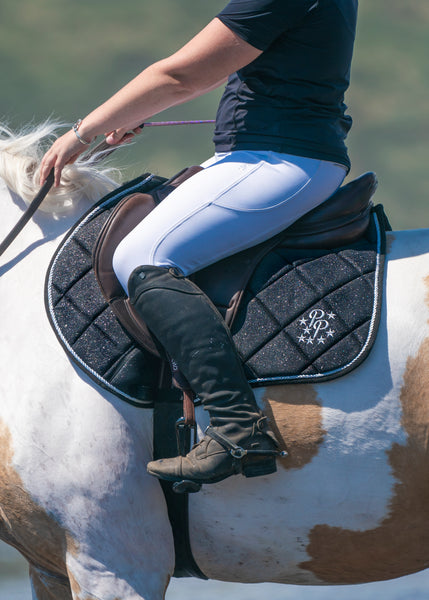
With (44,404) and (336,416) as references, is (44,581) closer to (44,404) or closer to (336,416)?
(44,404)

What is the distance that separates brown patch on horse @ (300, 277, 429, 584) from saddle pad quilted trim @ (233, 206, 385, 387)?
0.12m

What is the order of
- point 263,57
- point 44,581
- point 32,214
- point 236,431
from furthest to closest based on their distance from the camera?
1. point 44,581
2. point 32,214
3. point 263,57
4. point 236,431

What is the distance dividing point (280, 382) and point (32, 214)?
2.63 ft

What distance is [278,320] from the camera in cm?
159

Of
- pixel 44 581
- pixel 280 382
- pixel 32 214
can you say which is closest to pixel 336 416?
pixel 280 382

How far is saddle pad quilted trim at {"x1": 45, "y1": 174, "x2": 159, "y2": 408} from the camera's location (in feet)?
5.34

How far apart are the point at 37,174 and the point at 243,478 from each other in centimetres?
96

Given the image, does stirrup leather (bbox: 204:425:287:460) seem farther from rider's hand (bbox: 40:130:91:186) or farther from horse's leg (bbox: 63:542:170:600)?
rider's hand (bbox: 40:130:91:186)

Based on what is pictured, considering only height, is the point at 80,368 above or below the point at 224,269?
below

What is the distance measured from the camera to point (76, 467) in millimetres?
1631

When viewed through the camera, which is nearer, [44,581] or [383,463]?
[383,463]

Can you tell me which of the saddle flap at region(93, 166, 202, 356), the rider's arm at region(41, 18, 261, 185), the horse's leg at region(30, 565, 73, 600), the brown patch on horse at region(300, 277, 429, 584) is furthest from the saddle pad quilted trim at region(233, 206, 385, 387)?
the horse's leg at region(30, 565, 73, 600)

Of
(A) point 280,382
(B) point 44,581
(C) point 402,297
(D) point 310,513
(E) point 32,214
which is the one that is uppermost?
(E) point 32,214

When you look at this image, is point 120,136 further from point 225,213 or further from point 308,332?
point 308,332
